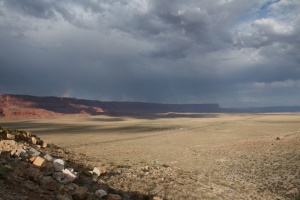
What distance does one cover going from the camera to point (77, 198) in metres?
9.66

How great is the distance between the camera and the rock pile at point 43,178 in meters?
9.28

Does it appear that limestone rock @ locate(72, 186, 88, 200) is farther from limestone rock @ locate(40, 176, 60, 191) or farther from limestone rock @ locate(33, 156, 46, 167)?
limestone rock @ locate(33, 156, 46, 167)

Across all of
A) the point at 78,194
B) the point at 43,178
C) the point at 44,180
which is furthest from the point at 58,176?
the point at 78,194

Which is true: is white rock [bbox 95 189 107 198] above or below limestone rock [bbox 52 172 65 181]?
below

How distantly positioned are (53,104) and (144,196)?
184 metres

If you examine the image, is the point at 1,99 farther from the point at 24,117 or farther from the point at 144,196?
the point at 144,196

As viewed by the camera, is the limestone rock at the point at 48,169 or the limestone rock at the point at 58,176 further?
the limestone rock at the point at 48,169

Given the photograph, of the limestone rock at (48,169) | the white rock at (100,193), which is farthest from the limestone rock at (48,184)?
the white rock at (100,193)

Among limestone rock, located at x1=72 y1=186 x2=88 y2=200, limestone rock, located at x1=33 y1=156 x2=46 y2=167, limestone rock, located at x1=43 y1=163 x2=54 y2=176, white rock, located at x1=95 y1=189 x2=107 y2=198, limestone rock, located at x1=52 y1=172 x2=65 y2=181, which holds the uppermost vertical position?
limestone rock, located at x1=33 y1=156 x2=46 y2=167

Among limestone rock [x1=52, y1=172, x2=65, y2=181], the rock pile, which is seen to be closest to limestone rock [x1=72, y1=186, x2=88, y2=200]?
the rock pile

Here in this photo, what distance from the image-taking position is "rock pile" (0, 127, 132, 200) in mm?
9283

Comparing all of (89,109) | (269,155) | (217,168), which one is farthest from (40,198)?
(89,109)

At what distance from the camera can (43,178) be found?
1033 centimetres

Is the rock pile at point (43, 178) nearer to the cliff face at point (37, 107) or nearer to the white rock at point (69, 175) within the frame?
the white rock at point (69, 175)
